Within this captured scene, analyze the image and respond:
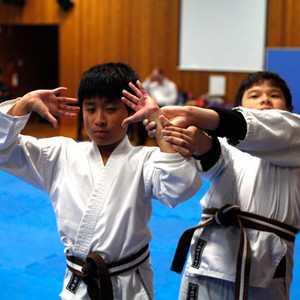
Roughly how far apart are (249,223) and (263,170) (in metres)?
0.21

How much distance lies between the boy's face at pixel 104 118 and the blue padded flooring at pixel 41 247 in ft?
5.53

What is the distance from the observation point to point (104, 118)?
1952 millimetres

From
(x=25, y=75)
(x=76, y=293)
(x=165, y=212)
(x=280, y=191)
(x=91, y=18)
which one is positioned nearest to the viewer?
(x=280, y=191)

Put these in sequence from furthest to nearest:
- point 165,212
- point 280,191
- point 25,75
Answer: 1. point 25,75
2. point 165,212
3. point 280,191

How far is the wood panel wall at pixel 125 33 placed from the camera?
1100 centimetres

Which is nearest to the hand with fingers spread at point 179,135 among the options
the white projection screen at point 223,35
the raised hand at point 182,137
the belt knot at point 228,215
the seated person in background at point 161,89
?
the raised hand at point 182,137

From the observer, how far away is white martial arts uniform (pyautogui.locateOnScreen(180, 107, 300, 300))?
1786 millimetres

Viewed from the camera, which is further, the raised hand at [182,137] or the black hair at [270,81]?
the black hair at [270,81]

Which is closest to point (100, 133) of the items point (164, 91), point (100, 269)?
point (100, 269)

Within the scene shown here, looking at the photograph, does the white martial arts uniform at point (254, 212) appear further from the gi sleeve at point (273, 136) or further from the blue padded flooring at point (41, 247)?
the blue padded flooring at point (41, 247)

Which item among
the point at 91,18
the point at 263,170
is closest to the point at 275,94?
the point at 263,170

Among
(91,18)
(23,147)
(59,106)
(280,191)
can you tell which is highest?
(91,18)

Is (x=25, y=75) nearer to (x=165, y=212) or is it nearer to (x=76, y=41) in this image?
(x=76, y=41)

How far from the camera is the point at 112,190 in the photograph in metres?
1.95
